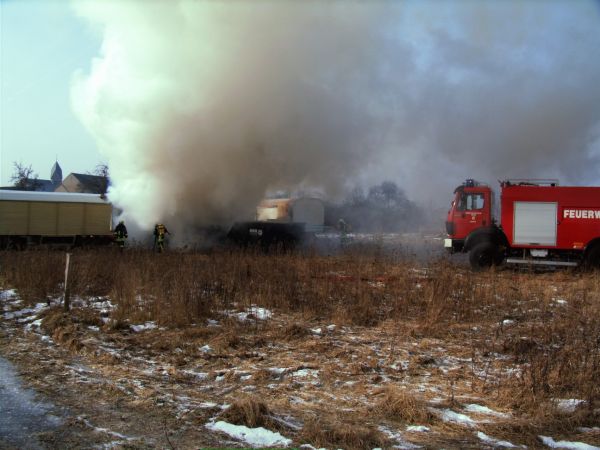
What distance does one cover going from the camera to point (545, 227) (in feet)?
45.2

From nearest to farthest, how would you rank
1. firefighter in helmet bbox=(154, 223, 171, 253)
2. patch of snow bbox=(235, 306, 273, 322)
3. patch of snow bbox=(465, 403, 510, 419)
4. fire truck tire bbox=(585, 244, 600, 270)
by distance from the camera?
patch of snow bbox=(465, 403, 510, 419), patch of snow bbox=(235, 306, 273, 322), fire truck tire bbox=(585, 244, 600, 270), firefighter in helmet bbox=(154, 223, 171, 253)

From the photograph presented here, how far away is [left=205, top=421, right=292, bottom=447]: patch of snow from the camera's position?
3.21 m

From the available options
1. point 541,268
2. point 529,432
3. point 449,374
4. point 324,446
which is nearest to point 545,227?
point 541,268

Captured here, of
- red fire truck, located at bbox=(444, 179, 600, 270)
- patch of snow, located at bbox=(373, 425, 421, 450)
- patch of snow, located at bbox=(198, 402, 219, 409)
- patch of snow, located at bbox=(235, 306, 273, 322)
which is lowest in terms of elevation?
patch of snow, located at bbox=(198, 402, 219, 409)

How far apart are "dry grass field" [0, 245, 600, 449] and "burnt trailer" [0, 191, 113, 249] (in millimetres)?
12096

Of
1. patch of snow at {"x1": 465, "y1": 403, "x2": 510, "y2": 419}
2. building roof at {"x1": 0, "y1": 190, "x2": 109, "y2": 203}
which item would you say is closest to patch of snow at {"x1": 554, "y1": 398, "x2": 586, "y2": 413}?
patch of snow at {"x1": 465, "y1": 403, "x2": 510, "y2": 419}

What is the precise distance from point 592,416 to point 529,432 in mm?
689

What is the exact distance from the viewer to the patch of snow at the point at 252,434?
10.5 feet

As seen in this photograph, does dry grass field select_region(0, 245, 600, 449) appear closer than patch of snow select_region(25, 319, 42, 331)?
Yes

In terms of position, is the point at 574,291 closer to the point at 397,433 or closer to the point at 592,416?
the point at 592,416

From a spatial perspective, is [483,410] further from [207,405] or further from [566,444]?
[207,405]

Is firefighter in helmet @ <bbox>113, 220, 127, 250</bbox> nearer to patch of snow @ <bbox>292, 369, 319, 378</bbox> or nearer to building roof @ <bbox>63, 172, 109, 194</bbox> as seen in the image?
patch of snow @ <bbox>292, 369, 319, 378</bbox>

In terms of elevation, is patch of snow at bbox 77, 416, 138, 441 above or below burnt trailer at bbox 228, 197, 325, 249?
below

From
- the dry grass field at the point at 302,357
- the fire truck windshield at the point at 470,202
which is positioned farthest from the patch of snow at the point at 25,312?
the fire truck windshield at the point at 470,202
